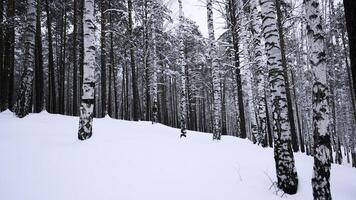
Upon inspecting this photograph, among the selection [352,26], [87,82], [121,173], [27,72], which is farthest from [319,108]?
[27,72]

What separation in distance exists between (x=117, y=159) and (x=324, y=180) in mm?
4054

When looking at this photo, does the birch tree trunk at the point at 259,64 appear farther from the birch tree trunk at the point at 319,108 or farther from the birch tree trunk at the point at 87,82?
the birch tree trunk at the point at 87,82

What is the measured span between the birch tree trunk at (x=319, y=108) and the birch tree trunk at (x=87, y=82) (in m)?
5.63

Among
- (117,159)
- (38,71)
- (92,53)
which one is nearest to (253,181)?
(117,159)

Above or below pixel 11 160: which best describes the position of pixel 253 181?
below

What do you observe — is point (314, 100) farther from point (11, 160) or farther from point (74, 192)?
point (11, 160)

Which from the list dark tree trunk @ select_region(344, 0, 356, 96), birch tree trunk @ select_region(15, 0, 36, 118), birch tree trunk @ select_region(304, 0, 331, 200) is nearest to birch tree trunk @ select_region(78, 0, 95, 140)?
birch tree trunk @ select_region(15, 0, 36, 118)

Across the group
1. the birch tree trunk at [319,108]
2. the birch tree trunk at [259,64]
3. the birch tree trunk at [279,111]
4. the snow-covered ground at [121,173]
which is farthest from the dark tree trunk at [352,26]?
the birch tree trunk at [259,64]

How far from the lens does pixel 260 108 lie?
11516 millimetres

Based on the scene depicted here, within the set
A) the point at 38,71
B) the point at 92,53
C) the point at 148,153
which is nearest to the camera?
the point at 148,153

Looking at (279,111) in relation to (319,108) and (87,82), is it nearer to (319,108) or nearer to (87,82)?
(319,108)

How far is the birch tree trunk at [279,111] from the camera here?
485 cm

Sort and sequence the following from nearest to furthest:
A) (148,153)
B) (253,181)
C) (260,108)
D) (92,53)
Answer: (253,181) < (148,153) < (92,53) < (260,108)

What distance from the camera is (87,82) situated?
7133mm
